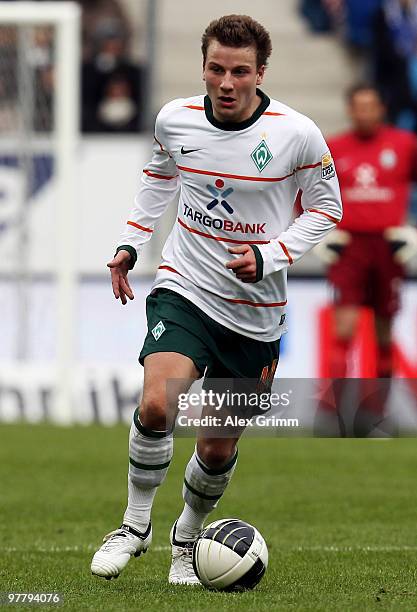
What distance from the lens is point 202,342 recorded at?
570 centimetres

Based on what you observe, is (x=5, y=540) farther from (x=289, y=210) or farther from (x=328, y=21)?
(x=328, y=21)

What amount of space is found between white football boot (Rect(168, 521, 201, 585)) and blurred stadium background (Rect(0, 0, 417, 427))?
23.9 feet

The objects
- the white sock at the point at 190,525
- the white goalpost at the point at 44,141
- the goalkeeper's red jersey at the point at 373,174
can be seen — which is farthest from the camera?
the white goalpost at the point at 44,141

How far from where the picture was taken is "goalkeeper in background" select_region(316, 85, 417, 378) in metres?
12.4

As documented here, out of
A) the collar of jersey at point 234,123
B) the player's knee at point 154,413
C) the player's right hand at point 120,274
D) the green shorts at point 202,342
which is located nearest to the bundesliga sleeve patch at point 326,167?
the collar of jersey at point 234,123

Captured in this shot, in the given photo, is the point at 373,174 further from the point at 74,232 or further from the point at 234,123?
the point at 234,123

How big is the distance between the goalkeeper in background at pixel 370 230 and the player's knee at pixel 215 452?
6715 mm

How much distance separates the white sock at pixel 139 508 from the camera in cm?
576

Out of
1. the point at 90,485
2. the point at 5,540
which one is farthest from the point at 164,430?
the point at 90,485

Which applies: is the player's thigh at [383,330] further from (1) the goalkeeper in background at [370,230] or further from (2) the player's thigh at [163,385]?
(2) the player's thigh at [163,385]

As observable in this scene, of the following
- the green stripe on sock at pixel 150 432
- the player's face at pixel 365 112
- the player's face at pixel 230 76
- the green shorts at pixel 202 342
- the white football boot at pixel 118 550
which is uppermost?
the player's face at pixel 230 76

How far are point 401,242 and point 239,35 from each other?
711 cm

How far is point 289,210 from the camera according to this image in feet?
19.2

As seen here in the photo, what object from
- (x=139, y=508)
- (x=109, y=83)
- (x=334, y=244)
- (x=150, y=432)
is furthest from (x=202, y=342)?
(x=109, y=83)
